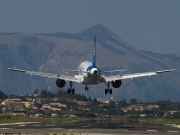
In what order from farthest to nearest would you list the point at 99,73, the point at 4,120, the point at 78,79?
1. the point at 4,120
2. the point at 78,79
3. the point at 99,73

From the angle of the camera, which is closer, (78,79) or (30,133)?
(30,133)

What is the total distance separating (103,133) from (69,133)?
20.2 ft

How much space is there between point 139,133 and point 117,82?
2178 cm

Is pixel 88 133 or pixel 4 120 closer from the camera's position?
pixel 88 133

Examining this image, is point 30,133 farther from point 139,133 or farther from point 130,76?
point 130,76

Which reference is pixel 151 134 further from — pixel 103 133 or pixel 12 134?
pixel 12 134

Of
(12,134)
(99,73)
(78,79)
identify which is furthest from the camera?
(78,79)

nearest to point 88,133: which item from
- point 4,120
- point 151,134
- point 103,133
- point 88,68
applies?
point 103,133

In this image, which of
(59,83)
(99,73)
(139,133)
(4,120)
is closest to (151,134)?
(139,133)

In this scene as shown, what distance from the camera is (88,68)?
14975 centimetres

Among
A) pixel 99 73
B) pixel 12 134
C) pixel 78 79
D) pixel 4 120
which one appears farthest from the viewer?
pixel 4 120

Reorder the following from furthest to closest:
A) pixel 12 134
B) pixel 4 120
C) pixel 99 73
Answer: pixel 4 120
pixel 99 73
pixel 12 134

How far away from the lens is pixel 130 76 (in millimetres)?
155625

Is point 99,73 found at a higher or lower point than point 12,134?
higher
